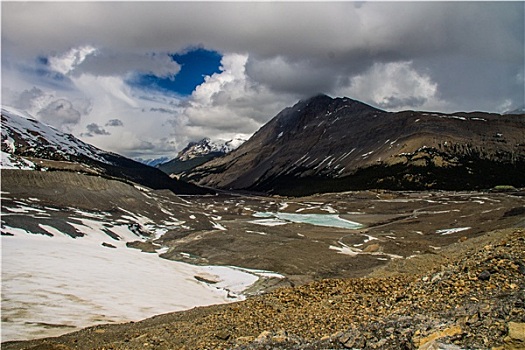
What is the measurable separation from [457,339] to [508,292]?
112 inches

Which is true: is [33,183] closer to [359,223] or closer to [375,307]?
[359,223]

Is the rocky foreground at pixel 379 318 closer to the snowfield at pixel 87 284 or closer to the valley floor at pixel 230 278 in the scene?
the valley floor at pixel 230 278

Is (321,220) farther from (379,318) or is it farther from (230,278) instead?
(379,318)

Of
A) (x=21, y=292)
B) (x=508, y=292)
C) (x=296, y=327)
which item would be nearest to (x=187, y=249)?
(x=21, y=292)

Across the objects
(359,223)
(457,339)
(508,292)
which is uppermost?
(508,292)

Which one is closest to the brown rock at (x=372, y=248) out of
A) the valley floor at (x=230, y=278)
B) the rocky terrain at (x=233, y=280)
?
the rocky terrain at (x=233, y=280)

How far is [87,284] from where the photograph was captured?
39094 mm

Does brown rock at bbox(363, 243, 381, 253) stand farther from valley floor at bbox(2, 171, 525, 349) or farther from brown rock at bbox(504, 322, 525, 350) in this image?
brown rock at bbox(504, 322, 525, 350)

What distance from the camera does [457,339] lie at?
8500 millimetres

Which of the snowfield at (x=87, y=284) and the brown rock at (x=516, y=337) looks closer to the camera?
the brown rock at (x=516, y=337)

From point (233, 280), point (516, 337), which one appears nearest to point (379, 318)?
point (516, 337)

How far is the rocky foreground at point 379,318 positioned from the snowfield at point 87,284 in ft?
29.5

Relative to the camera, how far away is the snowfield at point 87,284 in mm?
27397

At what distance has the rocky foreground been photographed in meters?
8.81
